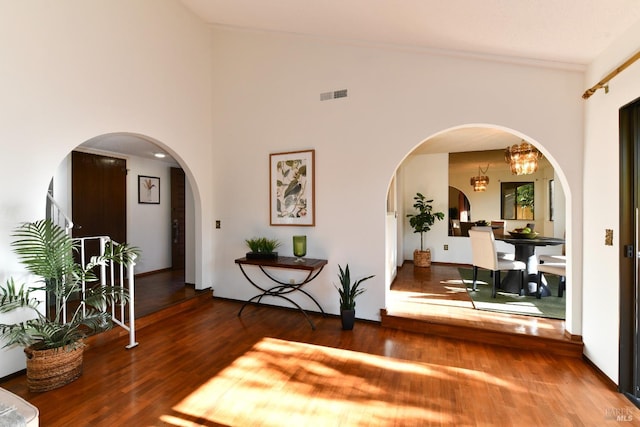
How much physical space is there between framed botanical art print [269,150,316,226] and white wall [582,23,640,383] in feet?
9.21

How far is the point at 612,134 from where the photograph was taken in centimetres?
227

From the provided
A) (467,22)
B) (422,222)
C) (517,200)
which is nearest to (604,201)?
(467,22)

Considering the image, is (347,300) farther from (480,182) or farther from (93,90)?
(480,182)

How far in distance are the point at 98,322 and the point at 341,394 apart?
2.10 m

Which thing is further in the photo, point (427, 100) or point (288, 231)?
point (288, 231)

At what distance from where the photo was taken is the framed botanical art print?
3.80m

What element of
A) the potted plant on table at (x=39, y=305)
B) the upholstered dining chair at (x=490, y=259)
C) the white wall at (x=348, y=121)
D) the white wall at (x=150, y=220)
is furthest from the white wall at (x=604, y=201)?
the white wall at (x=150, y=220)

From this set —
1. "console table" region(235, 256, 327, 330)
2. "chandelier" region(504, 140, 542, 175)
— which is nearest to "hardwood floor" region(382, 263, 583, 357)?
"console table" region(235, 256, 327, 330)

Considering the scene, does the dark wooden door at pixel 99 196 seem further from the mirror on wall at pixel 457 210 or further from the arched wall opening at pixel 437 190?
the mirror on wall at pixel 457 210

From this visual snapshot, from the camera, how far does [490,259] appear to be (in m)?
4.15

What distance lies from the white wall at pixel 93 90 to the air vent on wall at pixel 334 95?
189 cm

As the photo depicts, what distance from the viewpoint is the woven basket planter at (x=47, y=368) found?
215cm

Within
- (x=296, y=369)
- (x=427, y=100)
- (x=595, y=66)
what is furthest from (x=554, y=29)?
(x=296, y=369)

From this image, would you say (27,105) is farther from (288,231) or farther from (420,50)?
(420,50)
